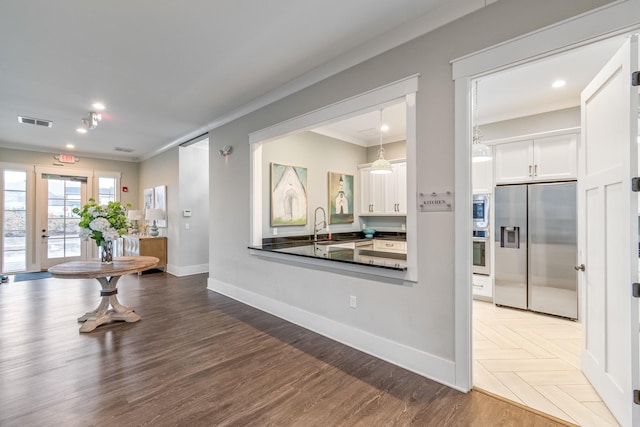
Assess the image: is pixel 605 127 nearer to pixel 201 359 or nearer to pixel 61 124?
pixel 201 359

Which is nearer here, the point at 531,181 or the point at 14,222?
the point at 531,181

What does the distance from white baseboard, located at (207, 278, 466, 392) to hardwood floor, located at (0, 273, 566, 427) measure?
0.25ft

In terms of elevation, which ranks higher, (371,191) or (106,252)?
(371,191)

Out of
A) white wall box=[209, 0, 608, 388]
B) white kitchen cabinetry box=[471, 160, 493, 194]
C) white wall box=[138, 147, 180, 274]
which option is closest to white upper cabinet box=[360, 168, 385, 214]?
white kitchen cabinetry box=[471, 160, 493, 194]

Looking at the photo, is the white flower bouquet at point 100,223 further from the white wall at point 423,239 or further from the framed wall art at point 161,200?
the framed wall art at point 161,200

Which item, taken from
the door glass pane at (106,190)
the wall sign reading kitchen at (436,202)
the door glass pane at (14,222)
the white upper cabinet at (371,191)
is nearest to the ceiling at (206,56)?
the wall sign reading kitchen at (436,202)

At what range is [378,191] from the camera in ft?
19.2

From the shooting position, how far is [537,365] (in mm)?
2568

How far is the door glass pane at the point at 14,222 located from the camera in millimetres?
6352

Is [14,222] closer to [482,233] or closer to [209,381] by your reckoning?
[209,381]

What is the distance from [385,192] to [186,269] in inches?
174

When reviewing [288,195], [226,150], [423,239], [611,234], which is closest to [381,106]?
[423,239]

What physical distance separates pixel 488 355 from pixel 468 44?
2659mm

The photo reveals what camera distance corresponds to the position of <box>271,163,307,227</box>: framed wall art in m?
4.65
